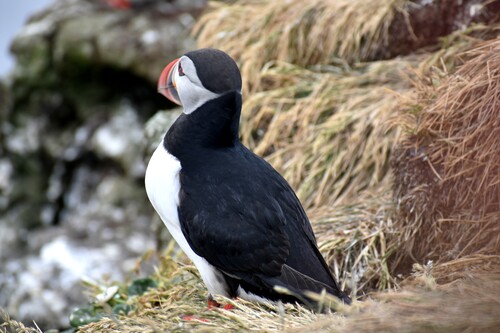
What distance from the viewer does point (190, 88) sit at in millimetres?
3486

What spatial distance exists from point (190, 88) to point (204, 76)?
4.2 inches

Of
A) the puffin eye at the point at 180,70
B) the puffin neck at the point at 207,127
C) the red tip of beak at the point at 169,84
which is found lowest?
the puffin neck at the point at 207,127

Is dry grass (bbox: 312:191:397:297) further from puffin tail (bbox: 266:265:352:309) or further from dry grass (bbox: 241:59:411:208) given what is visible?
puffin tail (bbox: 266:265:352:309)

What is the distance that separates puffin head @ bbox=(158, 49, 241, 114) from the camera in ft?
11.2

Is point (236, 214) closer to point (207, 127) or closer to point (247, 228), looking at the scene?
point (247, 228)

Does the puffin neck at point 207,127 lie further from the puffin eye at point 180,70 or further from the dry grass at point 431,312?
the dry grass at point 431,312

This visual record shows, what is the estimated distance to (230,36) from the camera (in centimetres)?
624

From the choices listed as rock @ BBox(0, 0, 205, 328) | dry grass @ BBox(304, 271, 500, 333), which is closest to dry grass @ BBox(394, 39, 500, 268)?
dry grass @ BBox(304, 271, 500, 333)

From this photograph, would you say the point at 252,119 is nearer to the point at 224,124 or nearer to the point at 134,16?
the point at 224,124

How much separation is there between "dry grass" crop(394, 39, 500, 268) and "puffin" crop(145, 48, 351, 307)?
0.65 meters

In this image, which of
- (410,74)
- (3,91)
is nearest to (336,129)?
(410,74)

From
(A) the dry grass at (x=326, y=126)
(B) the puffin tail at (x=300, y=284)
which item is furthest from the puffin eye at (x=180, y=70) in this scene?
(A) the dry grass at (x=326, y=126)

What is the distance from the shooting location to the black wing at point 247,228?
3.35 metres

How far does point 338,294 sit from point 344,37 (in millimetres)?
2706
